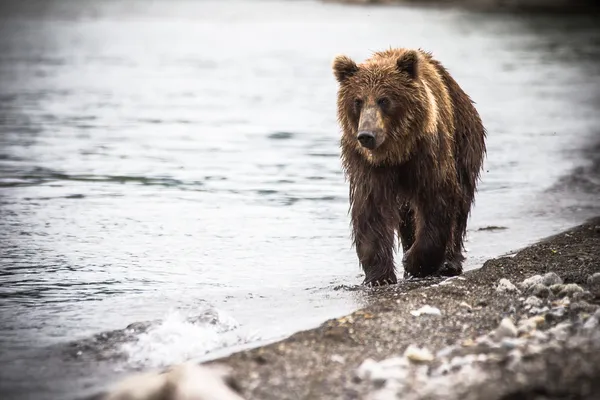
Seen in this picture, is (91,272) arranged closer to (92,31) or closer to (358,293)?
(358,293)

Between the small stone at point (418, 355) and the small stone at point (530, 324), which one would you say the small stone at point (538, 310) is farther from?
the small stone at point (418, 355)

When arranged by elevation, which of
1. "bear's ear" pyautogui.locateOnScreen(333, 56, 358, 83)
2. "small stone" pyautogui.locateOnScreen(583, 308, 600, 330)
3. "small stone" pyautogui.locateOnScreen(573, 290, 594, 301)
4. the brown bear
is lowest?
"small stone" pyautogui.locateOnScreen(573, 290, 594, 301)

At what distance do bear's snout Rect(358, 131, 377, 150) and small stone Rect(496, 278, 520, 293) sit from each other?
1184mm

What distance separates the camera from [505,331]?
5039mm

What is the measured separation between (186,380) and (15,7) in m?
75.1

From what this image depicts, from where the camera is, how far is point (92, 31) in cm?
5231

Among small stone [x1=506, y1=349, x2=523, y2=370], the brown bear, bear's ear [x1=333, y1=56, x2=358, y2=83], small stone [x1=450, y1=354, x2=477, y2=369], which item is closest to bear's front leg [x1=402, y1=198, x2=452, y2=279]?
the brown bear

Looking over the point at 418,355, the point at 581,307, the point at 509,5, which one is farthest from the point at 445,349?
the point at 509,5

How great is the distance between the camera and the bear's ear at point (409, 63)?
6.73 meters

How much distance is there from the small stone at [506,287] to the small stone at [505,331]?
1006 millimetres

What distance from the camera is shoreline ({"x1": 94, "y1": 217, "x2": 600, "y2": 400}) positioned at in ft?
14.1

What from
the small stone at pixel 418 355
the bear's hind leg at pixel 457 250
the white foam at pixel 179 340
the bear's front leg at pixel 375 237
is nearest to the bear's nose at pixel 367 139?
the bear's front leg at pixel 375 237

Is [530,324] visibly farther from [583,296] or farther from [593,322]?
[583,296]

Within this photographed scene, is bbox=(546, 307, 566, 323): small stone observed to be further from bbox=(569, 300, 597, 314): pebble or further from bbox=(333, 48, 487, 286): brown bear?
bbox=(333, 48, 487, 286): brown bear
